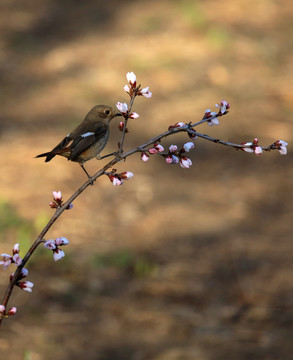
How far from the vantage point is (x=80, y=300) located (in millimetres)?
5867

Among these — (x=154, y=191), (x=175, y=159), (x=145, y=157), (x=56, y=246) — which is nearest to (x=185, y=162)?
(x=175, y=159)

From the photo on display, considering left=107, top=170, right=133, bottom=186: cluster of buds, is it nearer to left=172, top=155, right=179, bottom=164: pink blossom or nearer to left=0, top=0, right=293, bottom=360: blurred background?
left=172, top=155, right=179, bottom=164: pink blossom

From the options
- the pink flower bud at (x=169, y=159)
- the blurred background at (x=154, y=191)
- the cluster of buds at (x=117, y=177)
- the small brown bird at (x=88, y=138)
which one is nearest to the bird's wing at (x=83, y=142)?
the small brown bird at (x=88, y=138)

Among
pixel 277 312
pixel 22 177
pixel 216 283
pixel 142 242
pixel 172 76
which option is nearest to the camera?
pixel 277 312

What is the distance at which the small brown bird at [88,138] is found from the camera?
8.43 feet

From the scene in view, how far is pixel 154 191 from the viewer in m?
7.82

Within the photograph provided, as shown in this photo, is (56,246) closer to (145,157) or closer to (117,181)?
(117,181)

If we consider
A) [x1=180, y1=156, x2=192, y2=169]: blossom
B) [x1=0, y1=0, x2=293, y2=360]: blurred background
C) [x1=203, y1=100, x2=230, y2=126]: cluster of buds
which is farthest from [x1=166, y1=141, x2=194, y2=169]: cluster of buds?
[x1=0, y1=0, x2=293, y2=360]: blurred background

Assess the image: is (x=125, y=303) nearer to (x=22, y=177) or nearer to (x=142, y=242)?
(x=142, y=242)

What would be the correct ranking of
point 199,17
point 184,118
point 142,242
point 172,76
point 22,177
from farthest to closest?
point 199,17
point 172,76
point 184,118
point 22,177
point 142,242

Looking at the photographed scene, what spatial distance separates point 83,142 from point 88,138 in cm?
3

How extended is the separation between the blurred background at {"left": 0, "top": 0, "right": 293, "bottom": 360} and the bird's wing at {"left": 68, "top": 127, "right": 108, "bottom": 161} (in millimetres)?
2942

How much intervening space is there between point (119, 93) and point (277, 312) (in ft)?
16.5

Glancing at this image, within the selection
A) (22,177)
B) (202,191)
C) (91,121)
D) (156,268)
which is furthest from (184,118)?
(91,121)
